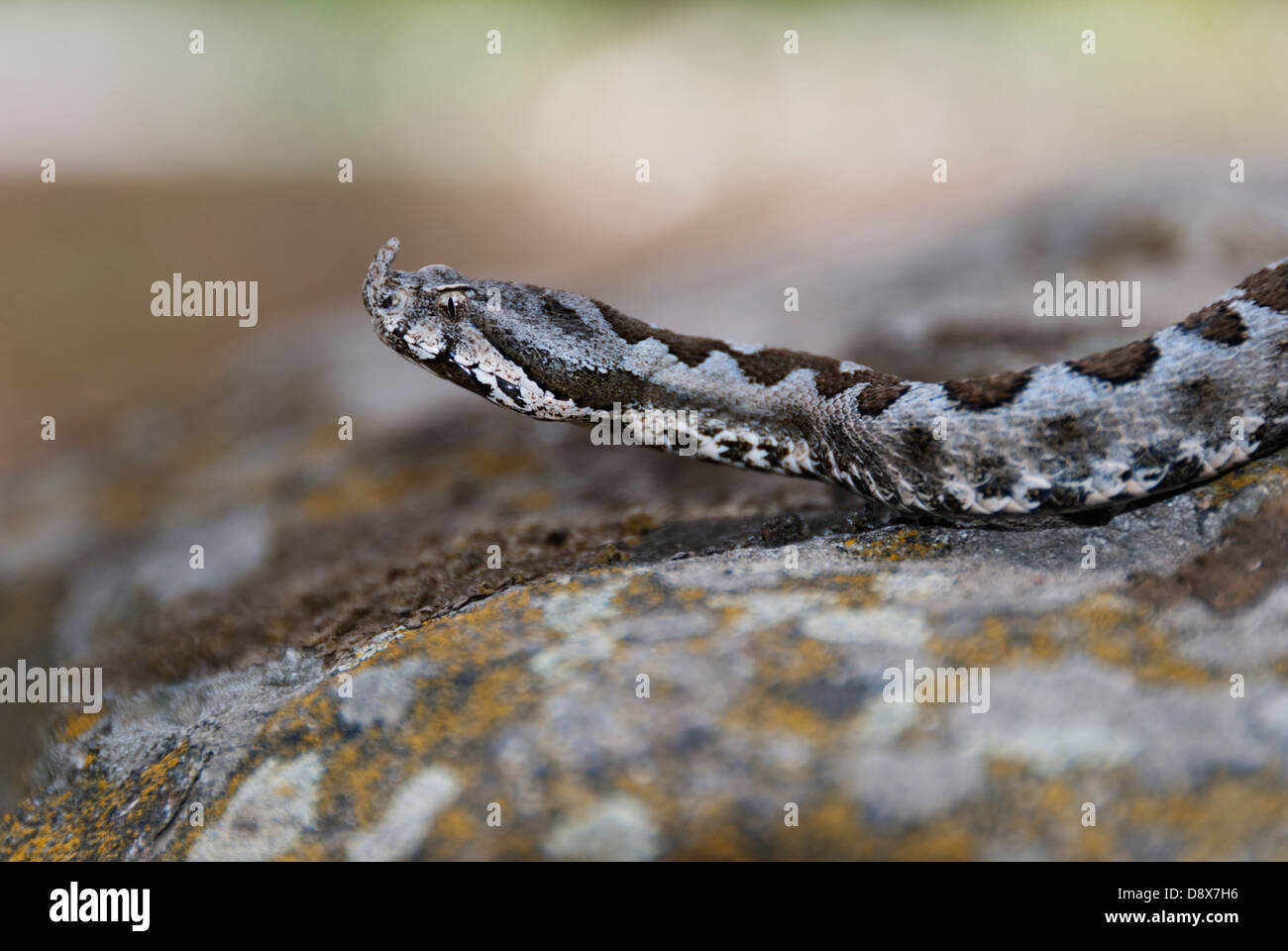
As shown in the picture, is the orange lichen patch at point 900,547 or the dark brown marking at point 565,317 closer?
the orange lichen patch at point 900,547

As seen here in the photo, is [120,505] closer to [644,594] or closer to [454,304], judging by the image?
[454,304]

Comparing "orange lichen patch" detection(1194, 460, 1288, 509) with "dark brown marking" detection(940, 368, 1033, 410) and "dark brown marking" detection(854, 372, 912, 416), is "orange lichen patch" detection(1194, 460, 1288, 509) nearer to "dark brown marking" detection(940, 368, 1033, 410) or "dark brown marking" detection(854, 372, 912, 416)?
"dark brown marking" detection(940, 368, 1033, 410)

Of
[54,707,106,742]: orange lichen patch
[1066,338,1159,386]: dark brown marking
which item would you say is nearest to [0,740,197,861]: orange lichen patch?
[54,707,106,742]: orange lichen patch

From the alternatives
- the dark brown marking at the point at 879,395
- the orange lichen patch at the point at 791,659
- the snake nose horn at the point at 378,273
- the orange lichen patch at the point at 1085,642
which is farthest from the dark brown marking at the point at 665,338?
the orange lichen patch at the point at 1085,642

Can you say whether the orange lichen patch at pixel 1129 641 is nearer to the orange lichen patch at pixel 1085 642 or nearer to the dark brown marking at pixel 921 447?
the orange lichen patch at pixel 1085 642

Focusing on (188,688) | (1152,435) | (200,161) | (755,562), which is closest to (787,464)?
(755,562)

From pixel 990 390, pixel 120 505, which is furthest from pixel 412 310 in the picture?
pixel 120 505
